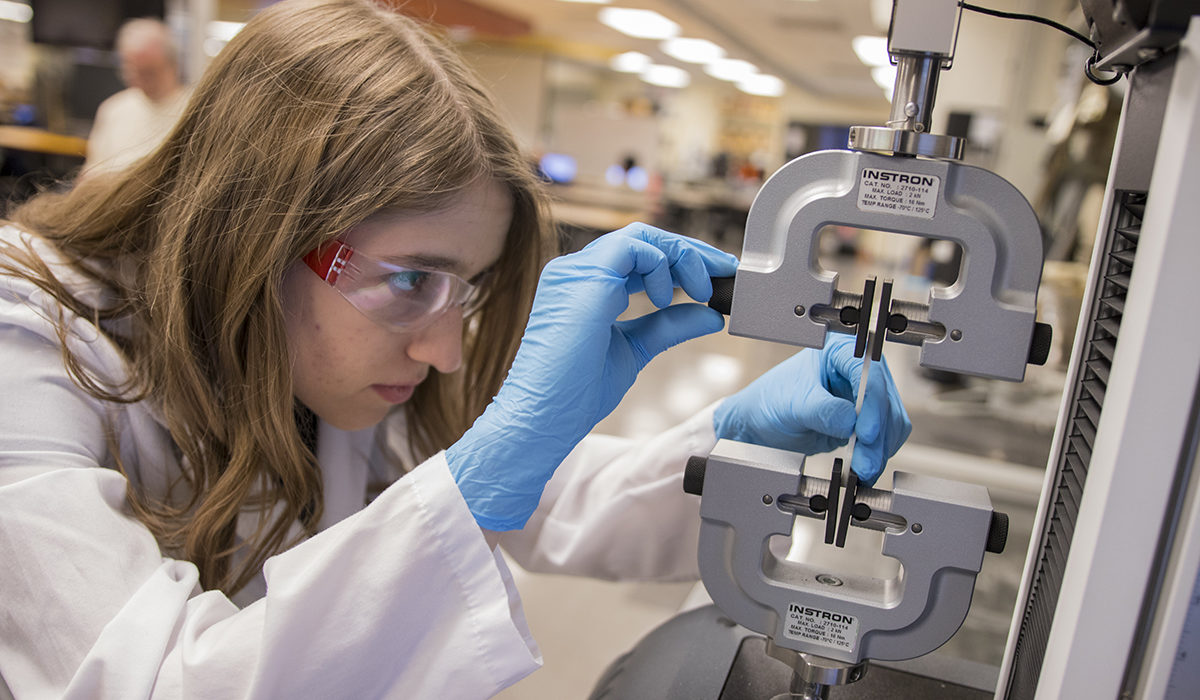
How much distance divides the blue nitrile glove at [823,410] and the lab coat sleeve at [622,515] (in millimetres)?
135

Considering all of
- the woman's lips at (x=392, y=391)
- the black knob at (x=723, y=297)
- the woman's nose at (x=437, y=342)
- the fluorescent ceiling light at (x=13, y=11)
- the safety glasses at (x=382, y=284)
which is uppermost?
the fluorescent ceiling light at (x=13, y=11)

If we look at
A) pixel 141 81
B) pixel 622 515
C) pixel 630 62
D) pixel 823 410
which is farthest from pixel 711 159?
pixel 823 410

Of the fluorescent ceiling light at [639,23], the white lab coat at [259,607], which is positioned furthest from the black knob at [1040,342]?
the fluorescent ceiling light at [639,23]

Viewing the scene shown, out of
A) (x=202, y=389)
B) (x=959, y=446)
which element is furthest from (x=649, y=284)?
(x=959, y=446)

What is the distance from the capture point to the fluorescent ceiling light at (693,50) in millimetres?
10438

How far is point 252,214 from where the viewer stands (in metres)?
0.96

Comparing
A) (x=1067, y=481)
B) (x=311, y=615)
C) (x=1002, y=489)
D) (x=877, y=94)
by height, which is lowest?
(x=1002, y=489)

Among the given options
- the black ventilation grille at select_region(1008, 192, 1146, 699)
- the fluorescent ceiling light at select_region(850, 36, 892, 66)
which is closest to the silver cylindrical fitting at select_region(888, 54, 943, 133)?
the black ventilation grille at select_region(1008, 192, 1146, 699)

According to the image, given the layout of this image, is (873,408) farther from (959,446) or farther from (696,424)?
(959,446)

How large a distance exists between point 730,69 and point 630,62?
1590 millimetres

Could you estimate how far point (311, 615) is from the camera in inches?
28.7

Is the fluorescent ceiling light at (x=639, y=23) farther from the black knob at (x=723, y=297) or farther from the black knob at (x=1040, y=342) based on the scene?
the black knob at (x=1040, y=342)

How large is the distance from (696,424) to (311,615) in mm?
580

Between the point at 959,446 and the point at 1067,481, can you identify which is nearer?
the point at 1067,481
